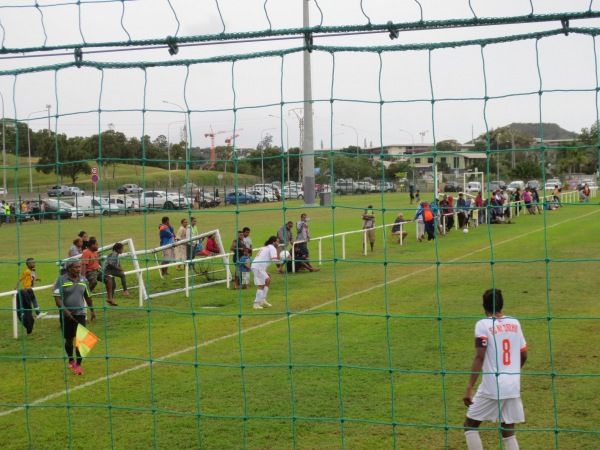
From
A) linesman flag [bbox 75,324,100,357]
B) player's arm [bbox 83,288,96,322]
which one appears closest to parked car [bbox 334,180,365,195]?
player's arm [bbox 83,288,96,322]

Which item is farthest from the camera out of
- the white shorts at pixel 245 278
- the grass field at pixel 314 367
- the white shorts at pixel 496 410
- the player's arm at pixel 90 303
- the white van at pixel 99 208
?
the white shorts at pixel 245 278

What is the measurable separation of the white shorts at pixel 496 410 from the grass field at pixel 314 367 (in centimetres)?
39

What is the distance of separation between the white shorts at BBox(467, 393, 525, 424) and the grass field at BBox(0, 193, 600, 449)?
1.29 ft

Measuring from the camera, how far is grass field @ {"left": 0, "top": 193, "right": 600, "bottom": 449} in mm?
7520

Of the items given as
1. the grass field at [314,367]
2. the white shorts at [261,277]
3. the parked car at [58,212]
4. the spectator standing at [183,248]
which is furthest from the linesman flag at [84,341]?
the spectator standing at [183,248]

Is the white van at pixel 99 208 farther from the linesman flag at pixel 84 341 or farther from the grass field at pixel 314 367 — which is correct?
the linesman flag at pixel 84 341

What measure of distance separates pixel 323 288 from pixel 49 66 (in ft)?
40.9

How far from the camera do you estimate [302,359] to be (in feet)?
36.6

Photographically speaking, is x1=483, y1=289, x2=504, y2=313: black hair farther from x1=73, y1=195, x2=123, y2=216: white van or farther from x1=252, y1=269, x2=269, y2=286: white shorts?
x1=252, y1=269, x2=269, y2=286: white shorts

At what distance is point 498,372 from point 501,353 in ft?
0.82

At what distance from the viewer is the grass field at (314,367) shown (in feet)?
24.7

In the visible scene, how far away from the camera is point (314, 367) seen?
10.7 meters

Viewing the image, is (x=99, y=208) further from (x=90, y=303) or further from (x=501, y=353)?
(x=90, y=303)

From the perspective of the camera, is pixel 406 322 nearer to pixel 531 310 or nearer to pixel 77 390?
pixel 531 310
